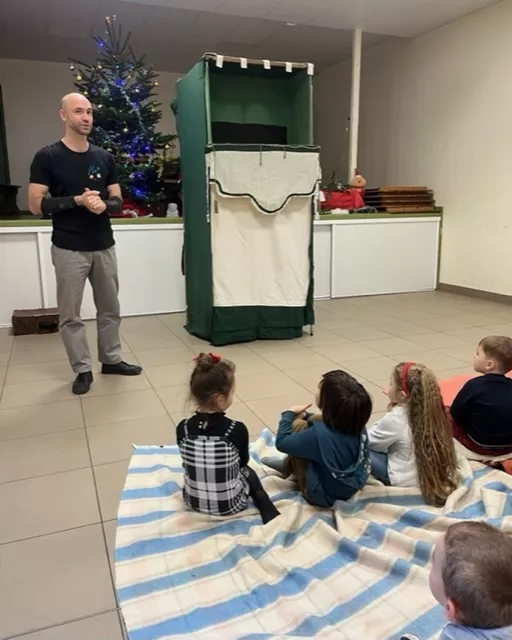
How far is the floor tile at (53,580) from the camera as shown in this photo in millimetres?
1347

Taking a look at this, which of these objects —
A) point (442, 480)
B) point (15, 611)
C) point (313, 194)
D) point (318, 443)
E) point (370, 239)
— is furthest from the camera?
point (370, 239)

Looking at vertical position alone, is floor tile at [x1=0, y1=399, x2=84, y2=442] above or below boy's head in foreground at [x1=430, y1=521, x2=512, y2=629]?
below

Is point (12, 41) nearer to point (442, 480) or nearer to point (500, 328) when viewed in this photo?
point (500, 328)

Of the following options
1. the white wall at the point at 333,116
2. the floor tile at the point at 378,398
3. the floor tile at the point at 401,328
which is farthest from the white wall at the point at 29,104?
the floor tile at the point at 378,398

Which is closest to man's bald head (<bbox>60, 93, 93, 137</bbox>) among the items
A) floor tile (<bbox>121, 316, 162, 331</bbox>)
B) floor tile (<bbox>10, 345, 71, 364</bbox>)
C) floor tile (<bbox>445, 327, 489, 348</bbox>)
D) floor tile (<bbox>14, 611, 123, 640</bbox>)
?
floor tile (<bbox>10, 345, 71, 364</bbox>)

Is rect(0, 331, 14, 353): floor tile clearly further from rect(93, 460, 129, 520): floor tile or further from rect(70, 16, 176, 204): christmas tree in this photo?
rect(93, 460, 129, 520): floor tile

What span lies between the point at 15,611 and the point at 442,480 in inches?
51.7

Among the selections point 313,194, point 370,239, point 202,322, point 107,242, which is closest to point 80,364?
point 107,242

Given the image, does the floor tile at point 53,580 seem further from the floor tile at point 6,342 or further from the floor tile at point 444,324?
the floor tile at point 444,324

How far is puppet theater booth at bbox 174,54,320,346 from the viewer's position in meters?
3.61

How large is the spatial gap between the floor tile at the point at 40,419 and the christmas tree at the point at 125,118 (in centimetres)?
259

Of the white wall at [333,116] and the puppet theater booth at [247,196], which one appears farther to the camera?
the white wall at [333,116]

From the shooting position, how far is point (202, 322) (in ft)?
13.0

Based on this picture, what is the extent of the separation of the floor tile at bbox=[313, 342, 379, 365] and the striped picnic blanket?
5.13ft
